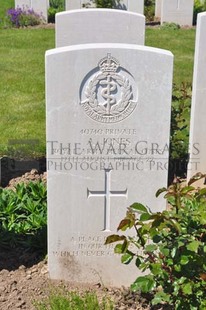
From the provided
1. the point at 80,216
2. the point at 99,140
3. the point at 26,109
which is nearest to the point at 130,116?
the point at 99,140

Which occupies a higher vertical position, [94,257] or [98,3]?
[98,3]

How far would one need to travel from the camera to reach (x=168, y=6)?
14.6 meters

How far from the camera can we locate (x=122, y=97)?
381cm

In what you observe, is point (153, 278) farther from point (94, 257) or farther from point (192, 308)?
point (94, 257)

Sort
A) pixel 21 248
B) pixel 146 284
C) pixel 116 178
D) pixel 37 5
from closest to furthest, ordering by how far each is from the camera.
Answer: pixel 146 284 → pixel 116 178 → pixel 21 248 → pixel 37 5

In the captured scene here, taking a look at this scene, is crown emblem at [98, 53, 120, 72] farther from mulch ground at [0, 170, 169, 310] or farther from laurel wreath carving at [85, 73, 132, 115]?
mulch ground at [0, 170, 169, 310]

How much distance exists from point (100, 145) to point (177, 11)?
11.4 m

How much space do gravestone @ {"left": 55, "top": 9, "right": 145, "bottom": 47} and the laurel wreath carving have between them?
62.2 inches

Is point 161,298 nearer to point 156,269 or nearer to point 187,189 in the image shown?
point 156,269

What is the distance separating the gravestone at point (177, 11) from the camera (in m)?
14.6

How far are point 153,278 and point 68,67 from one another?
1.41 meters

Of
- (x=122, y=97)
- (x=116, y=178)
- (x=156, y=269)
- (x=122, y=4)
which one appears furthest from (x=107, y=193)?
(x=122, y=4)

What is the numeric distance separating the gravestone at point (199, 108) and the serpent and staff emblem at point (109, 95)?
5.85ft

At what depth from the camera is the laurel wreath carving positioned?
3.76 meters
